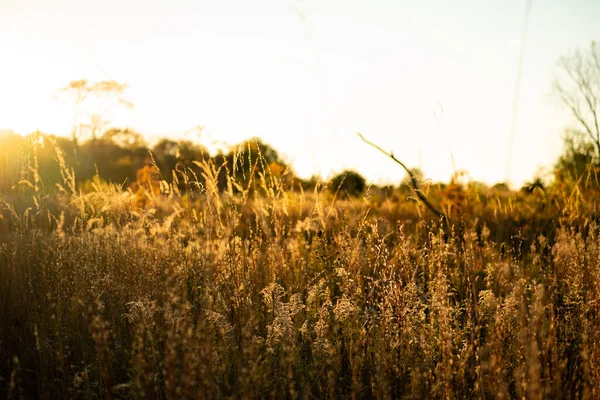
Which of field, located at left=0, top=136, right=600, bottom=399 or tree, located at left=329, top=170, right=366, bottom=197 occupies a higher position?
tree, located at left=329, top=170, right=366, bottom=197

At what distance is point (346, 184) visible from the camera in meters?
13.5

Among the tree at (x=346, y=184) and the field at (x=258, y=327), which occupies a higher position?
the tree at (x=346, y=184)

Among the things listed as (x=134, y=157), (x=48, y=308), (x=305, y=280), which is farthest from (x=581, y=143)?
(x=48, y=308)

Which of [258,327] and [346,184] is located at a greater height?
[346,184]

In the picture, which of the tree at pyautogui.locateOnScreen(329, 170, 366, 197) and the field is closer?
the field

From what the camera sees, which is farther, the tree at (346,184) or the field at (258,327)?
the tree at (346,184)

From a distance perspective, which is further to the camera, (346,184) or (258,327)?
(346,184)

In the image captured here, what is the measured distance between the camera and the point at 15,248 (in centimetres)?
400

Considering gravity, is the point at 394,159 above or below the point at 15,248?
above

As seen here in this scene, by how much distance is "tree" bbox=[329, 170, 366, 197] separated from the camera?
15.4 ft

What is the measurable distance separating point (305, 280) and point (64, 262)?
174cm

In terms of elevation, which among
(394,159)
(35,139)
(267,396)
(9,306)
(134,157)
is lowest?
(267,396)

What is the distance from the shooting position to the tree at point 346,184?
468 centimetres

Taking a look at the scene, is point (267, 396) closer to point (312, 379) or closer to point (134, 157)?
point (312, 379)
